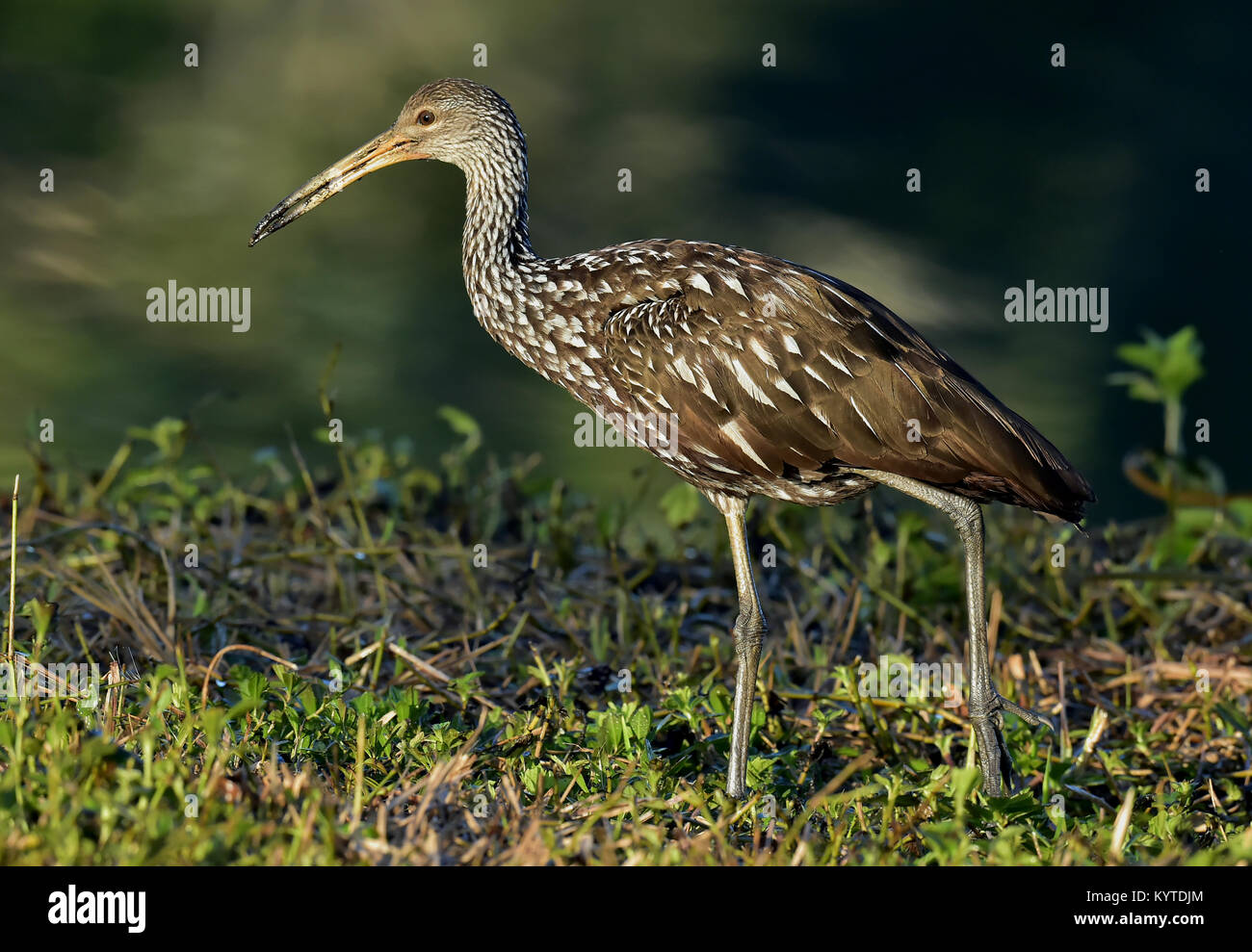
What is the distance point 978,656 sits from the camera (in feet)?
15.0

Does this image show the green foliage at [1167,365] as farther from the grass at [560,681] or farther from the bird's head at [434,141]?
the bird's head at [434,141]

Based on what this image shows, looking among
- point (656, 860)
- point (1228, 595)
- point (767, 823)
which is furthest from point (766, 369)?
point (1228, 595)

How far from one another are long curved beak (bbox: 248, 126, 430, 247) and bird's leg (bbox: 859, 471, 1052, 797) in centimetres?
255

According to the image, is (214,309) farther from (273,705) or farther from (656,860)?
(656,860)

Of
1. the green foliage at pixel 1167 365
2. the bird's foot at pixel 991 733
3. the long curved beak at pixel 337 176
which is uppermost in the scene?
the long curved beak at pixel 337 176

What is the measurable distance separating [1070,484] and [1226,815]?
1240 mm

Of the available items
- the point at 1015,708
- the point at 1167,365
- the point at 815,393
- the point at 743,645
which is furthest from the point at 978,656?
the point at 1167,365

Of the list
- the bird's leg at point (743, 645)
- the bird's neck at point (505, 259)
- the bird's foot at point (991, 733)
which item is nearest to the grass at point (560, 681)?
the bird's leg at point (743, 645)

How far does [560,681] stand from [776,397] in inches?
54.5

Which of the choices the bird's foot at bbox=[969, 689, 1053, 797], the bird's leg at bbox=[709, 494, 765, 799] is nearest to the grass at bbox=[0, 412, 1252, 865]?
the bird's leg at bbox=[709, 494, 765, 799]

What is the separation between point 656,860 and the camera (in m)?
3.21

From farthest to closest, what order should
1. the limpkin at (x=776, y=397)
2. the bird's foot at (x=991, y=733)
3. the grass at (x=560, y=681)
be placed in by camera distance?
the limpkin at (x=776, y=397) → the bird's foot at (x=991, y=733) → the grass at (x=560, y=681)

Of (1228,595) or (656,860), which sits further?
(1228,595)

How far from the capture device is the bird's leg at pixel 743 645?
14.7ft
